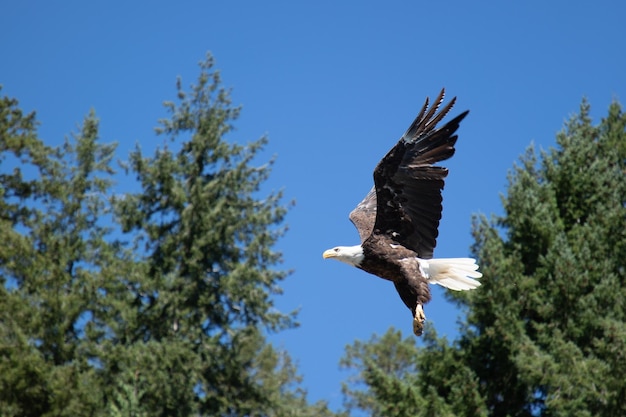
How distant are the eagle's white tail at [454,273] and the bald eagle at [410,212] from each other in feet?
0.33

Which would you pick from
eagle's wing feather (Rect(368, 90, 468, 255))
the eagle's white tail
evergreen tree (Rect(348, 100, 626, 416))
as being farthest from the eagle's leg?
evergreen tree (Rect(348, 100, 626, 416))

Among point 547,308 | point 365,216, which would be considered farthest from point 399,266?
point 547,308

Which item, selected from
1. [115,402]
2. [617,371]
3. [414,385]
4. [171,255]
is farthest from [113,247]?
[617,371]

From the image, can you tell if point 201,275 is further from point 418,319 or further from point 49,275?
point 418,319

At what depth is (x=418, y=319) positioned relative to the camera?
10930mm

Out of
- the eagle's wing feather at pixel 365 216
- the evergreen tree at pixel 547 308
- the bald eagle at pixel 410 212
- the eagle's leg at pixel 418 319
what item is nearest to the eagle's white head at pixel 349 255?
the bald eagle at pixel 410 212

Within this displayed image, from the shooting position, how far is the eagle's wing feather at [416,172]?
10961mm

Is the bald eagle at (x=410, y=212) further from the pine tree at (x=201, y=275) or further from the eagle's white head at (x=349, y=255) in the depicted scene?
the pine tree at (x=201, y=275)

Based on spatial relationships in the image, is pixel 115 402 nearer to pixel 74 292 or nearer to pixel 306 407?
pixel 74 292

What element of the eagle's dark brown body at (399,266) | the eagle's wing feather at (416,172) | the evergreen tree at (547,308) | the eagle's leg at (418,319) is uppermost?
the evergreen tree at (547,308)

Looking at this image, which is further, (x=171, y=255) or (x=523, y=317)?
(x=171, y=255)

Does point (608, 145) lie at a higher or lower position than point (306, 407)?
higher

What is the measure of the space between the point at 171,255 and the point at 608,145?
9057 mm

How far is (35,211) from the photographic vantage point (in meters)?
24.0
